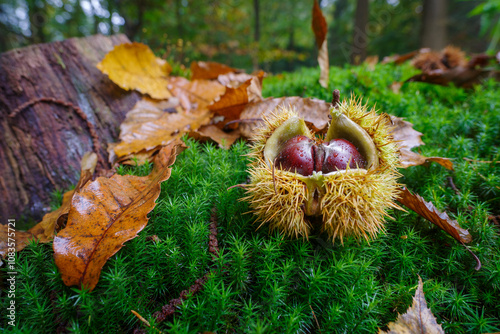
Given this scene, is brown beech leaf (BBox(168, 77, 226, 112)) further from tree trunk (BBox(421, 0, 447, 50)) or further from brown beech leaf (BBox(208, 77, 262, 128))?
tree trunk (BBox(421, 0, 447, 50))

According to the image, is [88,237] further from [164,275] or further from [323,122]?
[323,122]

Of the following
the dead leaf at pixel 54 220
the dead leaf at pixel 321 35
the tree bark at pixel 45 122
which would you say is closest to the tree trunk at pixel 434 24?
the dead leaf at pixel 321 35

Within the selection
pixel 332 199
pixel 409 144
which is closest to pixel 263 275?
pixel 332 199

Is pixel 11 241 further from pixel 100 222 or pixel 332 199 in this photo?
pixel 332 199

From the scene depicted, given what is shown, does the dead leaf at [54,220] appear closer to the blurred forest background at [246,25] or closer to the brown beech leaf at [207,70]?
the brown beech leaf at [207,70]

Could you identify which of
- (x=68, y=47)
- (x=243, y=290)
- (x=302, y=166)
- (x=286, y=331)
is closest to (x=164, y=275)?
(x=243, y=290)

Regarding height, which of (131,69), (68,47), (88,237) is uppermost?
(68,47)

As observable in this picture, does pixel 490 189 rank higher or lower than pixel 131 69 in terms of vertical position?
lower
